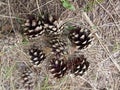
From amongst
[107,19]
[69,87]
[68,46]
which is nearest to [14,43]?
[68,46]

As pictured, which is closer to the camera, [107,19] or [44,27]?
[44,27]

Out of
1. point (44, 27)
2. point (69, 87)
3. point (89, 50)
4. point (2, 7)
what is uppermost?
point (2, 7)

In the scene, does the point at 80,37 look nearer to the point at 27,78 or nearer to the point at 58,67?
the point at 58,67

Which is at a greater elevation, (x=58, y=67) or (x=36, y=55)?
(x=36, y=55)

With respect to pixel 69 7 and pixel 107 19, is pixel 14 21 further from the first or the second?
pixel 107 19

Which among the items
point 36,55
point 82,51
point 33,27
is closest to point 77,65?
point 82,51

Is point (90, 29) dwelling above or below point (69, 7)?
below
